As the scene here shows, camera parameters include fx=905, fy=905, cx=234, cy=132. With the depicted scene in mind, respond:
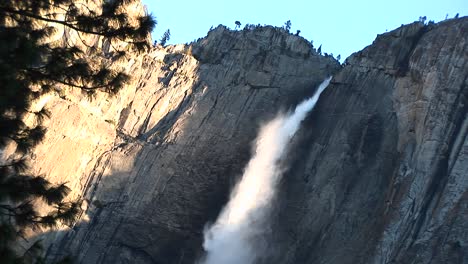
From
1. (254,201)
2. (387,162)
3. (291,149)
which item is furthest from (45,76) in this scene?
(291,149)

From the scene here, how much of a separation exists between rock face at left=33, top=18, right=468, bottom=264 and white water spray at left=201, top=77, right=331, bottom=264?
0.74 meters

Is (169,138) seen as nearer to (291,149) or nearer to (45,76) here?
(291,149)

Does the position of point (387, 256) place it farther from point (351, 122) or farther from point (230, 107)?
point (230, 107)

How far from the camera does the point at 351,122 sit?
57281 millimetres

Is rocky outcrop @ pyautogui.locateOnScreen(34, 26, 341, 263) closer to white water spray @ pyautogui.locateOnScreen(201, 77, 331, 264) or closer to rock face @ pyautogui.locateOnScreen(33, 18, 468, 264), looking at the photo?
rock face @ pyautogui.locateOnScreen(33, 18, 468, 264)

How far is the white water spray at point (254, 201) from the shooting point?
58125mm

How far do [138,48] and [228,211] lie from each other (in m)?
40.2

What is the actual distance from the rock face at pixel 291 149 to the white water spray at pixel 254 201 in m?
0.74

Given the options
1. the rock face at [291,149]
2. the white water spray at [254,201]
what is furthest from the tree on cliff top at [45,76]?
the white water spray at [254,201]

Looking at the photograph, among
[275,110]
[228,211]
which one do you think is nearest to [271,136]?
[275,110]

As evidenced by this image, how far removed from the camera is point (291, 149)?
6078 cm

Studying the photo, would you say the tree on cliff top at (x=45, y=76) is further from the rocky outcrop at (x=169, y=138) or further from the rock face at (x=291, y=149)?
the rocky outcrop at (x=169, y=138)

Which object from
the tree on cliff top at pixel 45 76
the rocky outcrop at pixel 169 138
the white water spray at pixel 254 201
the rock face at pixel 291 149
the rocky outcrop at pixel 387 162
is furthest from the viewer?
the white water spray at pixel 254 201

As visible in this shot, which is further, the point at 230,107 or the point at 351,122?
the point at 230,107
